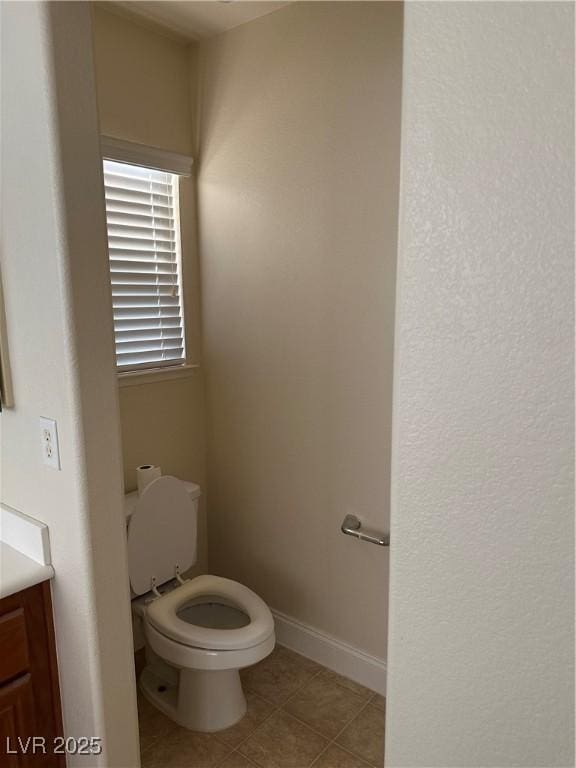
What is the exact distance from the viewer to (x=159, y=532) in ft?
7.07

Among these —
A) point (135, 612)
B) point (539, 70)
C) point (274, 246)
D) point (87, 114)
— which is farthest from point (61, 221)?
point (135, 612)

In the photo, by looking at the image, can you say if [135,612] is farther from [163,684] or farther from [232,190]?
[232,190]

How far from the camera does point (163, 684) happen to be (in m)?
2.24

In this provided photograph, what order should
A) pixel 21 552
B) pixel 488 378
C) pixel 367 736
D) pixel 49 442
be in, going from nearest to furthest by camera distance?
1. pixel 488 378
2. pixel 49 442
3. pixel 21 552
4. pixel 367 736

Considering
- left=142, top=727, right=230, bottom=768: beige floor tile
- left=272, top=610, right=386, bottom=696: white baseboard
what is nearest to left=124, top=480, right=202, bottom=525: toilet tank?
left=272, top=610, right=386, bottom=696: white baseboard

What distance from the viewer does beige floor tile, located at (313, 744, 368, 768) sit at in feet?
6.17

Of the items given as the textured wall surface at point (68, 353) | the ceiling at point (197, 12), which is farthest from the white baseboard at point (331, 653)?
the ceiling at point (197, 12)

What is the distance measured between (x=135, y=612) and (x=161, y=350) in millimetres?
1092

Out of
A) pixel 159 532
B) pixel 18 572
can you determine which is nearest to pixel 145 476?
pixel 159 532

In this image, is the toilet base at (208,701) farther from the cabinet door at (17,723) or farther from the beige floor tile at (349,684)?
the cabinet door at (17,723)

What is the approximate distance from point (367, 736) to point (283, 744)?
0.31 m

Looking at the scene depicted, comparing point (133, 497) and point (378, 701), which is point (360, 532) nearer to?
point (378, 701)

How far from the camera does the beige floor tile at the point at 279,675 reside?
2227 millimetres

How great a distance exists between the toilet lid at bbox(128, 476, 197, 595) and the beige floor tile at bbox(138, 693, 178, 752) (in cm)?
47
